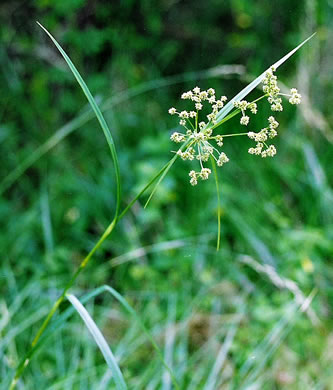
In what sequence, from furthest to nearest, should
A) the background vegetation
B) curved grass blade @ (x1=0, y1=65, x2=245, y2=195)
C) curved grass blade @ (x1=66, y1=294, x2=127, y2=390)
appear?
the background vegetation
curved grass blade @ (x1=0, y1=65, x2=245, y2=195)
curved grass blade @ (x1=66, y1=294, x2=127, y2=390)

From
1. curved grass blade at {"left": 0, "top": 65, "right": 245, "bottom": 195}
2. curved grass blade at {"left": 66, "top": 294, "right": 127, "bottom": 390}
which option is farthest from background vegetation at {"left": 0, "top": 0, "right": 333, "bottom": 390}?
curved grass blade at {"left": 66, "top": 294, "right": 127, "bottom": 390}

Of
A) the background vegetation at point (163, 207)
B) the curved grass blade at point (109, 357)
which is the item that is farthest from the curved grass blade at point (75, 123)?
the curved grass blade at point (109, 357)

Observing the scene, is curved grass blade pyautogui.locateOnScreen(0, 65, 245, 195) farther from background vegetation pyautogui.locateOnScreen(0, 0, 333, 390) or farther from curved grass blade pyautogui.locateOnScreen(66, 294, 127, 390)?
curved grass blade pyautogui.locateOnScreen(66, 294, 127, 390)

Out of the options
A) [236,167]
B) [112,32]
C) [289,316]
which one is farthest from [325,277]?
[112,32]

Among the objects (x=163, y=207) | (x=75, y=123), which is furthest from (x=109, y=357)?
(x=163, y=207)

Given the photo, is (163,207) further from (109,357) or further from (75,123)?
(109,357)

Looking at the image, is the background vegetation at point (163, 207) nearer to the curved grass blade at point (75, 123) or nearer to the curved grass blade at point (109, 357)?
the curved grass blade at point (75, 123)

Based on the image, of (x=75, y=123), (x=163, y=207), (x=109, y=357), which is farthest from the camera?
(x=163, y=207)

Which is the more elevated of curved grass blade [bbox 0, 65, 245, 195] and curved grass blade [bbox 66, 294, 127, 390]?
curved grass blade [bbox 0, 65, 245, 195]

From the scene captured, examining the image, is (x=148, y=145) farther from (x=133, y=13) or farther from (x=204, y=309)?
(x=133, y=13)
